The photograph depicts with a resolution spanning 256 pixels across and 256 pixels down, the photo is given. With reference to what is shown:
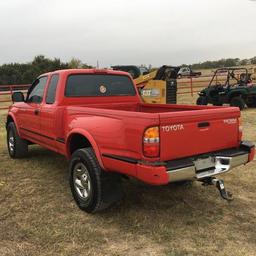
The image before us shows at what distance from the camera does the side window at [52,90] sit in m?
6.01

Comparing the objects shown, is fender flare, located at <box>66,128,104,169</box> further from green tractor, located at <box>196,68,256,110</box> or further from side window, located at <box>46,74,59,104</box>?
green tractor, located at <box>196,68,256,110</box>

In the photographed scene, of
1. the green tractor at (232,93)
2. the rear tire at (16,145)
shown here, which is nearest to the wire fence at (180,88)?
the green tractor at (232,93)

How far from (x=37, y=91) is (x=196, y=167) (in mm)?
3666

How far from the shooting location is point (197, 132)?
4273 millimetres

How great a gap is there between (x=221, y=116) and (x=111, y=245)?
1.87 meters

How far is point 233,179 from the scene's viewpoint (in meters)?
6.07

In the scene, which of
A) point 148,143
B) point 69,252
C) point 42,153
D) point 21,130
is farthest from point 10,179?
point 148,143

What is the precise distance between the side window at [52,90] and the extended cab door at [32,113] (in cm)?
30

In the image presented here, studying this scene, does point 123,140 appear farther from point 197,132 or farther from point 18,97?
point 18,97

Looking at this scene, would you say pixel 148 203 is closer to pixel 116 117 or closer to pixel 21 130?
pixel 116 117

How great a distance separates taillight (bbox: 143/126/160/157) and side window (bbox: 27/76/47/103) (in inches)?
119

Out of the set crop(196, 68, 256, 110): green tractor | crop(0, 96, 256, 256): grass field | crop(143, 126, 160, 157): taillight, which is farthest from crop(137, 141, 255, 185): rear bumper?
crop(196, 68, 256, 110): green tractor

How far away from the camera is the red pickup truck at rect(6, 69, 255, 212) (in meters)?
3.96

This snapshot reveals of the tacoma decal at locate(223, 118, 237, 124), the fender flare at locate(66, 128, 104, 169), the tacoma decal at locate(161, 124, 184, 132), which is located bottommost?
the fender flare at locate(66, 128, 104, 169)
